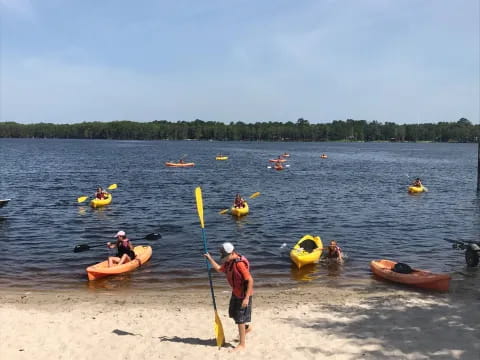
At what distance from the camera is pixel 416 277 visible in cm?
1279

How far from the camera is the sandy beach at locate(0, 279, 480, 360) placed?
8.28m

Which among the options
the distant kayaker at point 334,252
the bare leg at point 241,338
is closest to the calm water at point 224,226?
the distant kayaker at point 334,252

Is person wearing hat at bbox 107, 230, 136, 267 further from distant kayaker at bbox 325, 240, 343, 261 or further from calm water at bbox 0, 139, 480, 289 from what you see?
distant kayaker at bbox 325, 240, 343, 261

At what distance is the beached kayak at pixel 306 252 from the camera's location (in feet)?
50.2

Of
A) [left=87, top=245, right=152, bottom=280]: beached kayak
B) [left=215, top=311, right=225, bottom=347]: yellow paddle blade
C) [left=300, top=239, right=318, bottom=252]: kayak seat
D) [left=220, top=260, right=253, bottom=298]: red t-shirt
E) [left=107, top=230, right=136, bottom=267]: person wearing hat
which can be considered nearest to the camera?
[left=220, top=260, right=253, bottom=298]: red t-shirt

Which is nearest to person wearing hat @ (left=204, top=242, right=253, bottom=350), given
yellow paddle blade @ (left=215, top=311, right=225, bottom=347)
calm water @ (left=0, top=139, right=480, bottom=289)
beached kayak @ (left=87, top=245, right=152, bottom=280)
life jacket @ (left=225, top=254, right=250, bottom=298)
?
life jacket @ (left=225, top=254, right=250, bottom=298)

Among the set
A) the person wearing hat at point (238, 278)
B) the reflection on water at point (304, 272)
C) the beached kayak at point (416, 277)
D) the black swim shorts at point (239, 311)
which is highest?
the person wearing hat at point (238, 278)

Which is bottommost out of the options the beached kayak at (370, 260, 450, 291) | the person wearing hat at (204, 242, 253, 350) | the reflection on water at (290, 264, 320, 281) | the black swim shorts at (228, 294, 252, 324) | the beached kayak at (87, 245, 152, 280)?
the reflection on water at (290, 264, 320, 281)

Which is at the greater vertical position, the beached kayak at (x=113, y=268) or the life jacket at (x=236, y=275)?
the life jacket at (x=236, y=275)

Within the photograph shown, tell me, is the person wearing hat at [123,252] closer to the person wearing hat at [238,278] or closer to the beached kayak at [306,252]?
the beached kayak at [306,252]

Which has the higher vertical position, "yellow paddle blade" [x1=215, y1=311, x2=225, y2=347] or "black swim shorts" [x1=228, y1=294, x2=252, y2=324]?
"black swim shorts" [x1=228, y1=294, x2=252, y2=324]

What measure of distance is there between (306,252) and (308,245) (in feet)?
3.09

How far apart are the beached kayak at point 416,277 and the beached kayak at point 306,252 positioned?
202 centimetres

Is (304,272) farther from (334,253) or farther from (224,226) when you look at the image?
(224,226)
